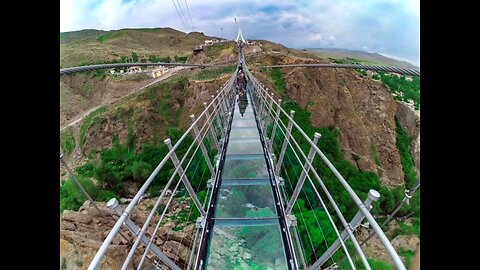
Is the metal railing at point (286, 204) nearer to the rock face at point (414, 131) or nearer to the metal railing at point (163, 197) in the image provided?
the metal railing at point (163, 197)

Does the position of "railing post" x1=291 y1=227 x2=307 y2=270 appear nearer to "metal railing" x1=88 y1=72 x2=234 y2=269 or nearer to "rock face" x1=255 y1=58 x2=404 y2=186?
"metal railing" x1=88 y1=72 x2=234 y2=269

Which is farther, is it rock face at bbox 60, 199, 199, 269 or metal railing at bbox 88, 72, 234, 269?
rock face at bbox 60, 199, 199, 269

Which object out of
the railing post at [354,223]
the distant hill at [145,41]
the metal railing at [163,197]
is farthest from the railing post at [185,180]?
the distant hill at [145,41]

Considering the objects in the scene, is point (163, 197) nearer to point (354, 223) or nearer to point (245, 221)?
point (245, 221)

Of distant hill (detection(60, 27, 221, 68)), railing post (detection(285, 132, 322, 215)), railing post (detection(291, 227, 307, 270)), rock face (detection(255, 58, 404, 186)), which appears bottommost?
rock face (detection(255, 58, 404, 186))

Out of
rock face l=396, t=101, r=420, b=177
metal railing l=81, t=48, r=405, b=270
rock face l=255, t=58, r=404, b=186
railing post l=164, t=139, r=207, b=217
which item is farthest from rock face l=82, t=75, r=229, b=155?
railing post l=164, t=139, r=207, b=217
